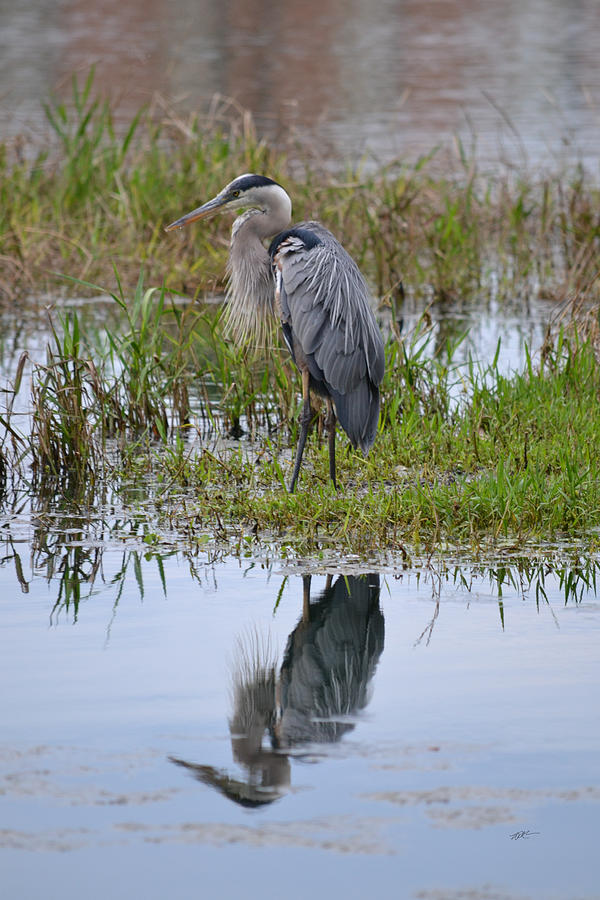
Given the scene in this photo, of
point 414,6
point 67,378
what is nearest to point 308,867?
point 67,378

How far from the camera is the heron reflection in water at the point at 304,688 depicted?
3.48 meters

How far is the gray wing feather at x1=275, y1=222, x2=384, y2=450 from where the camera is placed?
18.7ft

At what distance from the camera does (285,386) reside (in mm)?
6867

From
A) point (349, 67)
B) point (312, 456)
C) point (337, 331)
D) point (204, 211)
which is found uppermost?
point (349, 67)

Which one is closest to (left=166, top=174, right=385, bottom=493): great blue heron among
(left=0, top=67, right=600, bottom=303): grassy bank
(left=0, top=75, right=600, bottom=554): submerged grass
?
(left=0, top=75, right=600, bottom=554): submerged grass

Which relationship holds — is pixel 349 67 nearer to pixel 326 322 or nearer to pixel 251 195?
pixel 251 195

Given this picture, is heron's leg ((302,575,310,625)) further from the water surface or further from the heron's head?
the water surface

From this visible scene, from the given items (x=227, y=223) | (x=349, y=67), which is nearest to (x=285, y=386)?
(x=227, y=223)

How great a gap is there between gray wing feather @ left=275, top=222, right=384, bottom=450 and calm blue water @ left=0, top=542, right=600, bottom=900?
0.92 m

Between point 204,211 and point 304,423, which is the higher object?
point 204,211

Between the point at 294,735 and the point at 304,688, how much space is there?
342mm

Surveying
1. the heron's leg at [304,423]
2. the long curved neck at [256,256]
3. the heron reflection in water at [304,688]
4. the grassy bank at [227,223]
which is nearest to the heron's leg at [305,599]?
the heron reflection in water at [304,688]

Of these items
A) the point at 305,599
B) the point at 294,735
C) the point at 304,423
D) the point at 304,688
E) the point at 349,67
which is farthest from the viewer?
the point at 349,67

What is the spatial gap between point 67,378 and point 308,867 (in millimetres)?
3528
